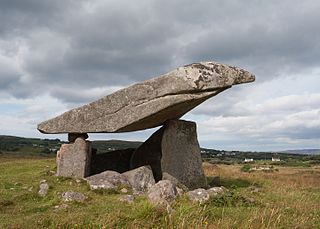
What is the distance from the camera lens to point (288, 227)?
339 inches

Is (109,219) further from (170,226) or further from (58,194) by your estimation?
(58,194)

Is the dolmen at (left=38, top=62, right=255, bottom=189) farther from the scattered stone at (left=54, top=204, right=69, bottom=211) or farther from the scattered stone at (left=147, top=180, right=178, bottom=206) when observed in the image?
the scattered stone at (left=54, top=204, right=69, bottom=211)

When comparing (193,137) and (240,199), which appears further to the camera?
(193,137)

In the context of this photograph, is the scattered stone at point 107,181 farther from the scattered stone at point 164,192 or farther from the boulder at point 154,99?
the scattered stone at point 164,192

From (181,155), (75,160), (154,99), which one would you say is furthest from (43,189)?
(181,155)

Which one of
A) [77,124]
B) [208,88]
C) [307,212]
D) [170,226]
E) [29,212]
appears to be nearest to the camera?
[170,226]

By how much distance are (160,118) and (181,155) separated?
1855 millimetres

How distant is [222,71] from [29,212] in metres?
9.19

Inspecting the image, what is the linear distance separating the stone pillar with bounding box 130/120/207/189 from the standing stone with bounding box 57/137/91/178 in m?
3.32

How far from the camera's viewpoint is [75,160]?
1898cm

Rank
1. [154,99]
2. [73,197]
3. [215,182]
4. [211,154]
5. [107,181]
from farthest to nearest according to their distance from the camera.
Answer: [211,154]
[215,182]
[154,99]
[107,181]
[73,197]

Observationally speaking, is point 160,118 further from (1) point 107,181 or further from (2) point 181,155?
(1) point 107,181

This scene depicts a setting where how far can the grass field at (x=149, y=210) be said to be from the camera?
8.51 m

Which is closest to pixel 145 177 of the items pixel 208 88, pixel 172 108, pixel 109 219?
pixel 172 108
